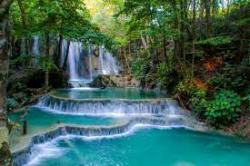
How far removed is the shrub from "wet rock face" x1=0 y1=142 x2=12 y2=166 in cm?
1058

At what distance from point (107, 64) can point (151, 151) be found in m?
16.2

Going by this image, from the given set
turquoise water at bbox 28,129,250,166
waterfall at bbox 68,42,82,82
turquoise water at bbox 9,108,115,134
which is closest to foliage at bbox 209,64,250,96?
turquoise water at bbox 28,129,250,166

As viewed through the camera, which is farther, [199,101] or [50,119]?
[199,101]

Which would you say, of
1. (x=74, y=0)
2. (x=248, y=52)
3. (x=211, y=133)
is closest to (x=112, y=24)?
(x=74, y=0)

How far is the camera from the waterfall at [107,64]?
2541cm

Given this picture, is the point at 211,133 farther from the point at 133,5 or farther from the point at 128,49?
the point at 128,49

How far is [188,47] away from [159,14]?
2.57 meters

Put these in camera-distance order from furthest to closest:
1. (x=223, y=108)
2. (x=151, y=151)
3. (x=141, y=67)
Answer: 1. (x=141, y=67)
2. (x=223, y=108)
3. (x=151, y=151)

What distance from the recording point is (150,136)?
11.5m

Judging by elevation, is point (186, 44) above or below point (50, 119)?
above

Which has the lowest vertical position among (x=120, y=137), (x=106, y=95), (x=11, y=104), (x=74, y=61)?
(x=120, y=137)

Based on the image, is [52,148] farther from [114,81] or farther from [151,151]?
[114,81]

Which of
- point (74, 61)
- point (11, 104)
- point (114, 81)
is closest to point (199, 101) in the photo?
point (11, 104)

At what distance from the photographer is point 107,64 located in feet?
85.0
